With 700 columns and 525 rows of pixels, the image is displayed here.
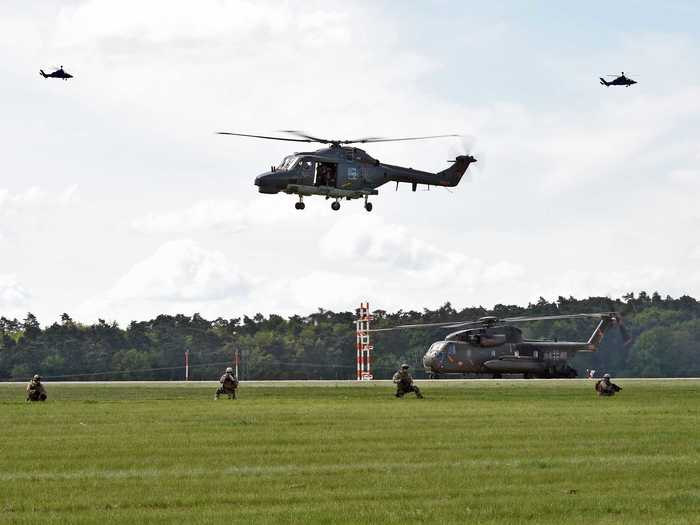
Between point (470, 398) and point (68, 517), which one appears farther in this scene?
point (470, 398)

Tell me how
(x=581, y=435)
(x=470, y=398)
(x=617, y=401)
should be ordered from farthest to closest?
(x=470, y=398), (x=617, y=401), (x=581, y=435)

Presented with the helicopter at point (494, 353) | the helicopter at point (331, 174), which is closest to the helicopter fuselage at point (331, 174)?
the helicopter at point (331, 174)

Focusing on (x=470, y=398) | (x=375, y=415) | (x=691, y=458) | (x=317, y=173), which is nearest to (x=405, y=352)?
(x=317, y=173)

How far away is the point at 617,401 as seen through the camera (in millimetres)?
44531

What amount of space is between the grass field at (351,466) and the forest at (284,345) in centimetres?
8728

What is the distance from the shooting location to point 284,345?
145625 mm

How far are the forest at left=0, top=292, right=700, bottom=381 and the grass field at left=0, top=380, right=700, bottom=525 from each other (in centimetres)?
8728

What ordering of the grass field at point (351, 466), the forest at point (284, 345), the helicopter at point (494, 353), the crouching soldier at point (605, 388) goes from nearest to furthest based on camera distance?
the grass field at point (351, 466) < the crouching soldier at point (605, 388) < the helicopter at point (494, 353) < the forest at point (284, 345)

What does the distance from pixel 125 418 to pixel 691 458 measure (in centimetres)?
1601

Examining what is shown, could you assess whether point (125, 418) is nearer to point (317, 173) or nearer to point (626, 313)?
point (317, 173)

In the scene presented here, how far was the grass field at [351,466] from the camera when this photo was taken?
17.3 meters

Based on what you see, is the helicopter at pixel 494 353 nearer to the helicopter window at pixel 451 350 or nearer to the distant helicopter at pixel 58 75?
the helicopter window at pixel 451 350

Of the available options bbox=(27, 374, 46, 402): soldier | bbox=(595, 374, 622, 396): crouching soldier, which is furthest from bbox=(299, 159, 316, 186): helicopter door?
bbox=(27, 374, 46, 402): soldier

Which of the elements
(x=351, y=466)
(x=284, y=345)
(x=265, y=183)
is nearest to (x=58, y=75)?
(x=265, y=183)
